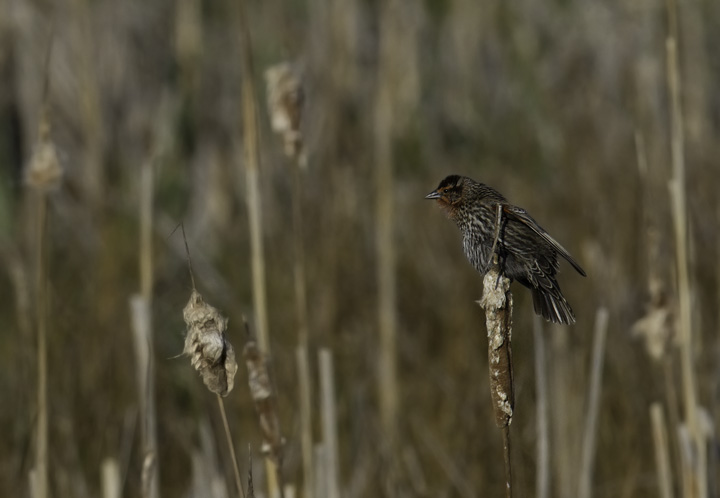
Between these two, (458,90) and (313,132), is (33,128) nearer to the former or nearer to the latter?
(313,132)

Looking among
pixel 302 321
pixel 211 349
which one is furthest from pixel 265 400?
pixel 302 321

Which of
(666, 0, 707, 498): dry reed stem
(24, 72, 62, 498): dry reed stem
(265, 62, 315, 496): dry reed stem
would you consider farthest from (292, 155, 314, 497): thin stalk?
(666, 0, 707, 498): dry reed stem

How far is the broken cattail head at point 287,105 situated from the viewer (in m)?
1.83

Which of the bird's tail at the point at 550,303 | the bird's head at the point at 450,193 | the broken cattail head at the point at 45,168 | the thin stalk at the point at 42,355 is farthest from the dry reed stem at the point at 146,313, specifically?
the bird's tail at the point at 550,303

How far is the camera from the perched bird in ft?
4.74

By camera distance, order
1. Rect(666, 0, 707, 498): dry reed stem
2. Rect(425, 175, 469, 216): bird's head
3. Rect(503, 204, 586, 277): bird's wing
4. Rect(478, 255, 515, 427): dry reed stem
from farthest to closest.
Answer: Rect(666, 0, 707, 498): dry reed stem < Rect(425, 175, 469, 216): bird's head < Rect(503, 204, 586, 277): bird's wing < Rect(478, 255, 515, 427): dry reed stem

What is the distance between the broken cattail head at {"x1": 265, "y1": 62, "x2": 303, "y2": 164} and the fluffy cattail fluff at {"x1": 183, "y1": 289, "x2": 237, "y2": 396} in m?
0.63

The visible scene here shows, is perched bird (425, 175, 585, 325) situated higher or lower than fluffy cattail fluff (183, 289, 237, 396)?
higher

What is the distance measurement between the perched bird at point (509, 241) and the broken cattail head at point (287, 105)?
342 mm

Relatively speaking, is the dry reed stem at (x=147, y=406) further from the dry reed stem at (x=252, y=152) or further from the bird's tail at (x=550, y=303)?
the bird's tail at (x=550, y=303)

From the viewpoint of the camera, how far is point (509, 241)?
1.50m

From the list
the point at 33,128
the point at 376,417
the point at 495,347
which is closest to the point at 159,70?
the point at 33,128

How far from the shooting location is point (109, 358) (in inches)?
130

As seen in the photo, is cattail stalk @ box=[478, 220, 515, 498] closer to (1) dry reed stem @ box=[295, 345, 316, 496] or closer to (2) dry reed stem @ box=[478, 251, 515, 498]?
(2) dry reed stem @ box=[478, 251, 515, 498]
